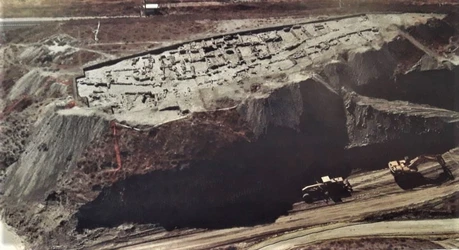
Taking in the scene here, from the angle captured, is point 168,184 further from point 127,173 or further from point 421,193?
point 421,193

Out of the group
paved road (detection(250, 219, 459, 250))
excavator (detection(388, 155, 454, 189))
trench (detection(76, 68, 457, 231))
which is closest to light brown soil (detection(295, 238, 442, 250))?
paved road (detection(250, 219, 459, 250))

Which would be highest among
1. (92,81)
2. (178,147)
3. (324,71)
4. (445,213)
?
(92,81)

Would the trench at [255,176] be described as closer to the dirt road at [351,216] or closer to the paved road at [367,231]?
the dirt road at [351,216]

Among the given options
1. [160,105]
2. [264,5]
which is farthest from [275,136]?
[264,5]

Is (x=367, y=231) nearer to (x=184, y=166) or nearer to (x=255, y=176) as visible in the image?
(x=255, y=176)

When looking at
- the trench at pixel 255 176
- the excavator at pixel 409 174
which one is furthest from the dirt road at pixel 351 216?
the trench at pixel 255 176

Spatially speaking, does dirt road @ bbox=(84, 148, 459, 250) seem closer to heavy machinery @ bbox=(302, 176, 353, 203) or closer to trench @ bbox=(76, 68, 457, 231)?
heavy machinery @ bbox=(302, 176, 353, 203)
